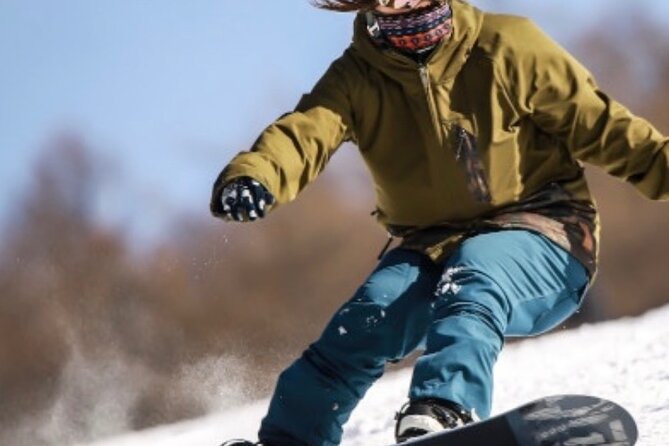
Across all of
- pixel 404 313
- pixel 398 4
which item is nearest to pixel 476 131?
pixel 398 4

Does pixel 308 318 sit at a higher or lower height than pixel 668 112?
lower

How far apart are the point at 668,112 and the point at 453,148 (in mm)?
9645

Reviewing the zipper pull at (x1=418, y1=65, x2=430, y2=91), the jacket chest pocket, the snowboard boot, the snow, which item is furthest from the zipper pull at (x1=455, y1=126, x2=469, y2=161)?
the snow

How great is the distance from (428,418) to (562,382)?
87.6 inches

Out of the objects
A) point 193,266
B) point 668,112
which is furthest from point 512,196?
point 668,112

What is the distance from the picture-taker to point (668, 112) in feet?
41.4

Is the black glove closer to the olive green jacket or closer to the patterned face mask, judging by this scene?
the olive green jacket

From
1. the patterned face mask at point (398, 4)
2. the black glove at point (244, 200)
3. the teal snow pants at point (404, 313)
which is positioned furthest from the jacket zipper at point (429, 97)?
the black glove at point (244, 200)

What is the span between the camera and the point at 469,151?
10.9ft

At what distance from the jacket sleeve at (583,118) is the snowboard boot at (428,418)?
2.42 ft

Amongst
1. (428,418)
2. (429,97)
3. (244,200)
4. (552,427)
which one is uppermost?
(429,97)

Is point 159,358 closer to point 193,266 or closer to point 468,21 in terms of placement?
point 193,266

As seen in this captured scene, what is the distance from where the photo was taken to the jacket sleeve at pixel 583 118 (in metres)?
3.32

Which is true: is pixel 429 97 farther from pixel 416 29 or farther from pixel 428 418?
pixel 428 418
